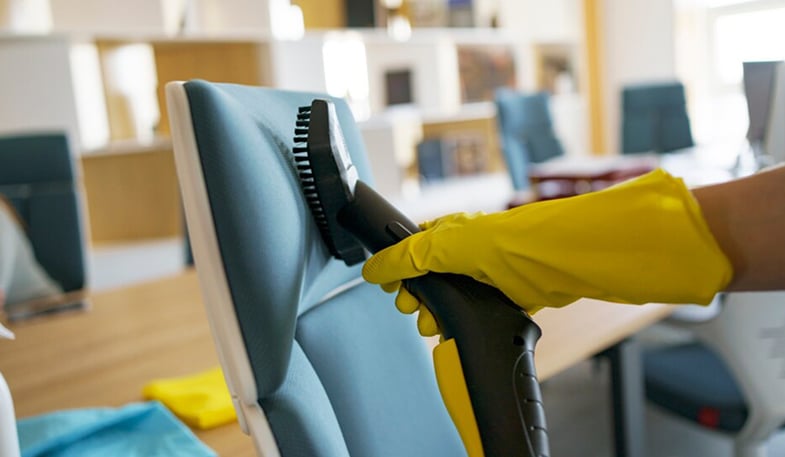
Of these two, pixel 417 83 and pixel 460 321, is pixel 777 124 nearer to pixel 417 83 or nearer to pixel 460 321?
pixel 460 321

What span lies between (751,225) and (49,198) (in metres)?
2.10

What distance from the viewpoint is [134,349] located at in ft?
4.25

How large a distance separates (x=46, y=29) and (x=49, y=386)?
1.78 meters

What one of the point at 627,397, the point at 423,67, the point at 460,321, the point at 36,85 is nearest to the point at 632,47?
the point at 423,67

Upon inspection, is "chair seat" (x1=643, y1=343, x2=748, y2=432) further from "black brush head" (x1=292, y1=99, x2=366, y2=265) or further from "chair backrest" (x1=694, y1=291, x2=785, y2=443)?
"black brush head" (x1=292, y1=99, x2=366, y2=265)

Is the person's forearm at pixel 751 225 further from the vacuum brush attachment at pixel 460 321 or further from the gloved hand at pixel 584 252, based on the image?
the vacuum brush attachment at pixel 460 321

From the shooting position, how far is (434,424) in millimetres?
851

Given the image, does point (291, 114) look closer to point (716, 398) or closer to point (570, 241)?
point (570, 241)

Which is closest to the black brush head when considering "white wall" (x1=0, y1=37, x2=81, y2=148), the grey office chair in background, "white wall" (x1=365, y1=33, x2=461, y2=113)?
the grey office chair in background

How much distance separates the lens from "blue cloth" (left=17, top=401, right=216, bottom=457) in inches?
31.9

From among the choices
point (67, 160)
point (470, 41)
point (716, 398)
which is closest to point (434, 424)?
point (716, 398)

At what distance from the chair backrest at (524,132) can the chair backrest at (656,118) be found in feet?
1.92

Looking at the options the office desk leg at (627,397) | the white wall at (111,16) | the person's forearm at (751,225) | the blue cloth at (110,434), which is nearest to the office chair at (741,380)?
the office desk leg at (627,397)

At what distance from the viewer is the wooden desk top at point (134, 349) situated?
41.5 inches
